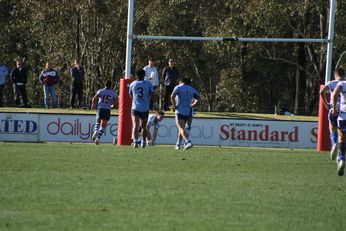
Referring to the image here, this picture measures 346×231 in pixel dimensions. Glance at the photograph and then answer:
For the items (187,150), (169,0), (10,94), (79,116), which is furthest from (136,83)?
(10,94)

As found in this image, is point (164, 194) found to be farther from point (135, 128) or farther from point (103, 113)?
point (103, 113)

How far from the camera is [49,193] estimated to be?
41.7ft

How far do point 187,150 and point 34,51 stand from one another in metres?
32.2

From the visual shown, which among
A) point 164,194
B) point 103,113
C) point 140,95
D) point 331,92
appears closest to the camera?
point 164,194

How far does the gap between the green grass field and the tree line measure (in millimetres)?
24387

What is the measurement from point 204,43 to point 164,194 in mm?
34103

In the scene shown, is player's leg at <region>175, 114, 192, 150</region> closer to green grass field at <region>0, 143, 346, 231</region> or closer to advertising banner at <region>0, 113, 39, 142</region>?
green grass field at <region>0, 143, 346, 231</region>

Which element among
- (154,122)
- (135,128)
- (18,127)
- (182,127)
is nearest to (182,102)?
(182,127)

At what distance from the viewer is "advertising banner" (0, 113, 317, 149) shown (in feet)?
99.7

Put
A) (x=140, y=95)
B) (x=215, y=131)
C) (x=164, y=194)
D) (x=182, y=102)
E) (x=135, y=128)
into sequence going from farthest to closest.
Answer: (x=215, y=131)
(x=182, y=102)
(x=135, y=128)
(x=140, y=95)
(x=164, y=194)

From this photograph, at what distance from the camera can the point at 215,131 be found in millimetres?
30625

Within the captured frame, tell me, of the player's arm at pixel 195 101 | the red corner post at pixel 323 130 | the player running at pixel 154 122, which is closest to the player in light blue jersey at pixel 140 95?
the player's arm at pixel 195 101

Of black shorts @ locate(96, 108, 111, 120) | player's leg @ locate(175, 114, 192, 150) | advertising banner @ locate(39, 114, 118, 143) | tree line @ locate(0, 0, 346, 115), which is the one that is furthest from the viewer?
tree line @ locate(0, 0, 346, 115)

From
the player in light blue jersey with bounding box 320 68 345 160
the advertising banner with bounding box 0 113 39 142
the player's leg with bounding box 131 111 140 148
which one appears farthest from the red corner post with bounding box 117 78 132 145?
the player in light blue jersey with bounding box 320 68 345 160
